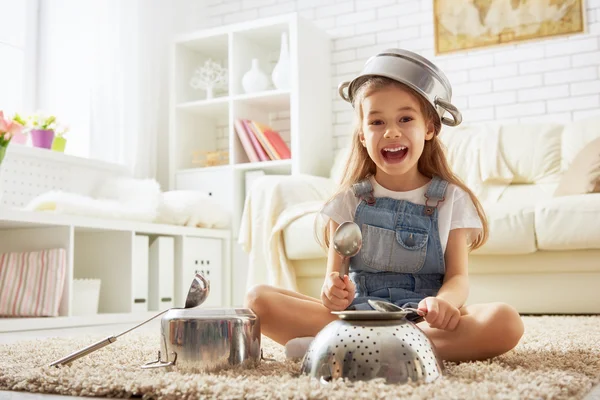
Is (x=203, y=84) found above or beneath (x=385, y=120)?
above

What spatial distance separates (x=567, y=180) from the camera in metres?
2.78

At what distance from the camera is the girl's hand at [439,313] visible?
105cm

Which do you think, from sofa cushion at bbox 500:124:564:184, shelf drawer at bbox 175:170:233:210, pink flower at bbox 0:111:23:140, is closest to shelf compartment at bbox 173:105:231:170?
shelf drawer at bbox 175:170:233:210

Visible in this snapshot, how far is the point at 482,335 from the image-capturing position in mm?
1143

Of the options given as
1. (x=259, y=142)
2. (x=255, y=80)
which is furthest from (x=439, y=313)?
(x=255, y=80)

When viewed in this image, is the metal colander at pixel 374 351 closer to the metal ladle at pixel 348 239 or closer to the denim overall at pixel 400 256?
the metal ladle at pixel 348 239

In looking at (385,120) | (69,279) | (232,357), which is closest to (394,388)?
(232,357)

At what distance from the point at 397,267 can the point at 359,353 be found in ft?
1.47

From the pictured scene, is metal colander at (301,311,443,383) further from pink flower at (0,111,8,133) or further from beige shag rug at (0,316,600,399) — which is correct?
pink flower at (0,111,8,133)

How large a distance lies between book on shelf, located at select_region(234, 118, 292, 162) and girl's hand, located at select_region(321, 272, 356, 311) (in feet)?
8.28

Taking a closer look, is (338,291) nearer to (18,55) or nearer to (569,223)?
(569,223)

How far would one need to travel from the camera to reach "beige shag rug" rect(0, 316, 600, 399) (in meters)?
0.80

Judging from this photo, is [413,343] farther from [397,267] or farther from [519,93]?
[519,93]

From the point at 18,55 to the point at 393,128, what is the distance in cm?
276
